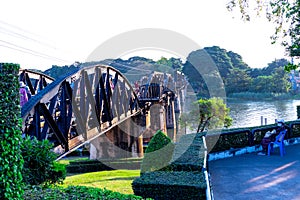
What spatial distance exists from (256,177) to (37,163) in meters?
5.99

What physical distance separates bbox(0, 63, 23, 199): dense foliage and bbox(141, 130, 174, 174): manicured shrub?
12.8ft

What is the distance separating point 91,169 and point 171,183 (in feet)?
48.6

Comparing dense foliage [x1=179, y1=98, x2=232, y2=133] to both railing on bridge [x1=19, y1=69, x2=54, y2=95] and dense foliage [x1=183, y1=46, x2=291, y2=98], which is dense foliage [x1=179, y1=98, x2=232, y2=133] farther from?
dense foliage [x1=183, y1=46, x2=291, y2=98]

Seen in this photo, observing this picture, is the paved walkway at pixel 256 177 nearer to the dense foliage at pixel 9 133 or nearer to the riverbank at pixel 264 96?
the dense foliage at pixel 9 133

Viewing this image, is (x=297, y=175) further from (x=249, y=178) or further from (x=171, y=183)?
(x=171, y=183)

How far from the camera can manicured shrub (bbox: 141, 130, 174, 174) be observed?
24.7ft

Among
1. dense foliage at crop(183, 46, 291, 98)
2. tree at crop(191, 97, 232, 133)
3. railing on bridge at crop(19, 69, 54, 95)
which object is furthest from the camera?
dense foliage at crop(183, 46, 291, 98)

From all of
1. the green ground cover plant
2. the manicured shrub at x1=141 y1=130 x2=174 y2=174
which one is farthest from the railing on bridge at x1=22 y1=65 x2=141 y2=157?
the green ground cover plant

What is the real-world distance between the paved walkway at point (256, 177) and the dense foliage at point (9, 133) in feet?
15.6

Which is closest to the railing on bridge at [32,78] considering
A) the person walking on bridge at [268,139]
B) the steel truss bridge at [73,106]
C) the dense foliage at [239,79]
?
the steel truss bridge at [73,106]

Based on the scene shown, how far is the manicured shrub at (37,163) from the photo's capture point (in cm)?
549

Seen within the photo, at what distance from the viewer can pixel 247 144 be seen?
12141mm

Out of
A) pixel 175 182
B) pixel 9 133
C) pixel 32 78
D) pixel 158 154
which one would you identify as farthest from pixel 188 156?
pixel 32 78

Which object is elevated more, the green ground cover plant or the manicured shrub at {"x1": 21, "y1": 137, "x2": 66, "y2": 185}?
the manicured shrub at {"x1": 21, "y1": 137, "x2": 66, "y2": 185}
